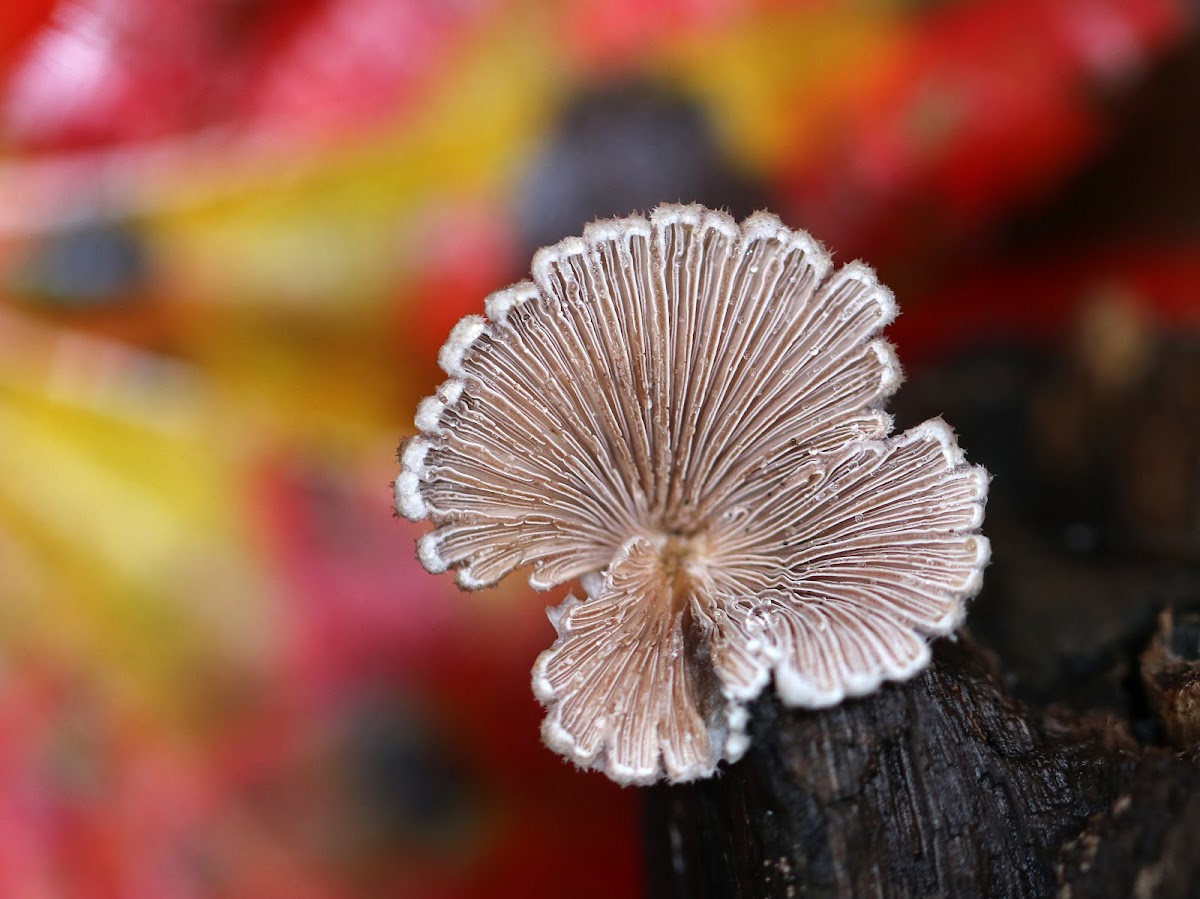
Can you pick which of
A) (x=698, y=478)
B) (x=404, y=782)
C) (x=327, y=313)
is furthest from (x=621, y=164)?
(x=404, y=782)

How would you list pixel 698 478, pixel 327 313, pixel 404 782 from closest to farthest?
pixel 698 478
pixel 404 782
pixel 327 313

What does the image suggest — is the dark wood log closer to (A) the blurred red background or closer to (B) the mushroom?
(B) the mushroom

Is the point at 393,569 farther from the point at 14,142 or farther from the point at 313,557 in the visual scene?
the point at 14,142

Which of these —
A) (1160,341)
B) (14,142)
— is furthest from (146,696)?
(1160,341)

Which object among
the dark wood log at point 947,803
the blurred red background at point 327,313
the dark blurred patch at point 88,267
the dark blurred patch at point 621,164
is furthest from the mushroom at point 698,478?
the dark blurred patch at point 88,267

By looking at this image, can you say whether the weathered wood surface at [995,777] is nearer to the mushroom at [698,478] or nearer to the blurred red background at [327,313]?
the mushroom at [698,478]

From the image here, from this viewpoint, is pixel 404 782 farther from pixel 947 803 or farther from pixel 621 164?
pixel 621 164
